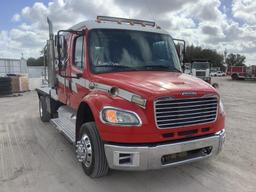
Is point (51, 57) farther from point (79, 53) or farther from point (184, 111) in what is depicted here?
point (184, 111)

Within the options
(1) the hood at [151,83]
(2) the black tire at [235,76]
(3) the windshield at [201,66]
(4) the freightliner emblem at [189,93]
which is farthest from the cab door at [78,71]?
(2) the black tire at [235,76]

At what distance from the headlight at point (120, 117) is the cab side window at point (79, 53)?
1.52 metres

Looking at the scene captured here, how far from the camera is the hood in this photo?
141 inches

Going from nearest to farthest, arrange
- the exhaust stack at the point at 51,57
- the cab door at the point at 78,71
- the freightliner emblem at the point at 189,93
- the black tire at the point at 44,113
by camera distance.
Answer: the freightliner emblem at the point at 189,93 → the cab door at the point at 78,71 → the exhaust stack at the point at 51,57 → the black tire at the point at 44,113

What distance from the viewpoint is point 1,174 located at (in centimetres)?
441

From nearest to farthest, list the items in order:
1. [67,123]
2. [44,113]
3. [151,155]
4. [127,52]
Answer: [151,155] → [127,52] → [67,123] → [44,113]

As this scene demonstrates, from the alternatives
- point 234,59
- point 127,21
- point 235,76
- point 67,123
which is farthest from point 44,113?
point 234,59

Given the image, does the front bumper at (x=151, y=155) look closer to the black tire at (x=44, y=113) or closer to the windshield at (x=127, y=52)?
the windshield at (x=127, y=52)


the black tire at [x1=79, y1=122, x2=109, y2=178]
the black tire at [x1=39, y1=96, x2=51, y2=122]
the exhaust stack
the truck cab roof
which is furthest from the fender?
the black tire at [x1=39, y1=96, x2=51, y2=122]

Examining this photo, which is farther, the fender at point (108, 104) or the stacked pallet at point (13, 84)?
the stacked pallet at point (13, 84)

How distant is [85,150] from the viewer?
4.16 meters

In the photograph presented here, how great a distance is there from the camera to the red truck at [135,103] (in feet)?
11.5

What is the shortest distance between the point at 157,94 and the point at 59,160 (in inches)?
102

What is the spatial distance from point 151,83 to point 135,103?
436 millimetres
